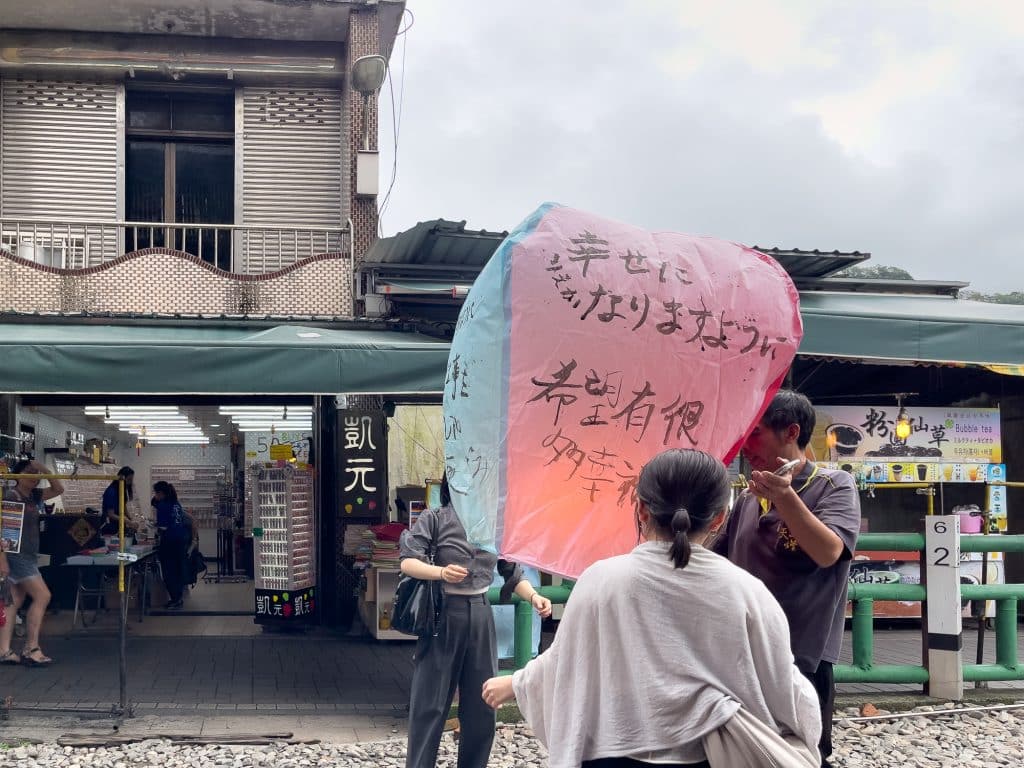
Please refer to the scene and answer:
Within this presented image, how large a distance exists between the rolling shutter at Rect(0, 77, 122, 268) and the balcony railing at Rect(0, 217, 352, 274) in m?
0.15

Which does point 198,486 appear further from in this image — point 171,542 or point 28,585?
point 28,585

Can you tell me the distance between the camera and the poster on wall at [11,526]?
7477 mm

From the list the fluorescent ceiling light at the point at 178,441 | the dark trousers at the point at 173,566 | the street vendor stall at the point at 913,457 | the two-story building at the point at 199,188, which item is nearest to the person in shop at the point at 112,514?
the dark trousers at the point at 173,566

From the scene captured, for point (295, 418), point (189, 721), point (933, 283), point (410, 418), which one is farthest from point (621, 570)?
point (933, 283)

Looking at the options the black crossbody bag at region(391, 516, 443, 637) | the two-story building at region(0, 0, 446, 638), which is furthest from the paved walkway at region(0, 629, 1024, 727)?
the black crossbody bag at region(391, 516, 443, 637)

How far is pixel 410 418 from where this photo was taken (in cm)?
1172

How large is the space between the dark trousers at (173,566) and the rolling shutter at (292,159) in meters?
3.91

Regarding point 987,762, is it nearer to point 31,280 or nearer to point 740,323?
point 740,323

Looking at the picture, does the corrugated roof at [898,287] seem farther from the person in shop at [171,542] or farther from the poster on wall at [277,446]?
the person in shop at [171,542]

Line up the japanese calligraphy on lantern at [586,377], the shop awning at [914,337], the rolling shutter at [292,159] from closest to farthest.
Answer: the japanese calligraphy on lantern at [586,377], the shop awning at [914,337], the rolling shutter at [292,159]

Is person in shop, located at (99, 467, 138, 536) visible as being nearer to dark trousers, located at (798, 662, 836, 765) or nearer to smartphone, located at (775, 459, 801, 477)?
dark trousers, located at (798, 662, 836, 765)

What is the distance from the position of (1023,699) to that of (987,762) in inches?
61.2

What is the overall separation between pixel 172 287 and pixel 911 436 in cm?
768

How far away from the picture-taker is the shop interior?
11266 millimetres
